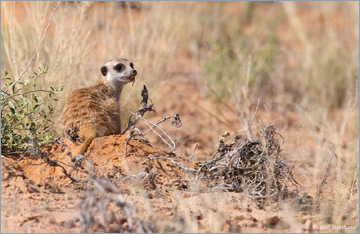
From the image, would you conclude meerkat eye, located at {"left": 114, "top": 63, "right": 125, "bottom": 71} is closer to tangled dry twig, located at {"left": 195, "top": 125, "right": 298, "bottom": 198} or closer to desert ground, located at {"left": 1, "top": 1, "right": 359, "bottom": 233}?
desert ground, located at {"left": 1, "top": 1, "right": 359, "bottom": 233}

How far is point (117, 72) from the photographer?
4652 millimetres

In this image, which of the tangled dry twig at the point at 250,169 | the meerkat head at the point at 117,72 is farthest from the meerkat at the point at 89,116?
the tangled dry twig at the point at 250,169

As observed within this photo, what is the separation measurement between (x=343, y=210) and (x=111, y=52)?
139 inches

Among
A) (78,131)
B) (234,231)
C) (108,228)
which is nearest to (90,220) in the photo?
(108,228)

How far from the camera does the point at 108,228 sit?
298cm

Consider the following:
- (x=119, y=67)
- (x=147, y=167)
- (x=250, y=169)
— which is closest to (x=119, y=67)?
(x=119, y=67)

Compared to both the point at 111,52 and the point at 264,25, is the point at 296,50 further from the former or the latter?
the point at 111,52

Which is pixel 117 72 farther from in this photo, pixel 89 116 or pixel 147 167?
pixel 147 167

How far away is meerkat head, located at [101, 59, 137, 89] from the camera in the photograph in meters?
4.64

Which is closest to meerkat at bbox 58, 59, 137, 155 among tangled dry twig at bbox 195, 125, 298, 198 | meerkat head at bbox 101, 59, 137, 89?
meerkat head at bbox 101, 59, 137, 89

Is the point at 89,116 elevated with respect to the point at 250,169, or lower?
elevated

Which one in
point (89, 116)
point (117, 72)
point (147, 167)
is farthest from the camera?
point (117, 72)

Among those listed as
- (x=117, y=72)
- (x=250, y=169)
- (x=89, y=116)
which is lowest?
(x=250, y=169)

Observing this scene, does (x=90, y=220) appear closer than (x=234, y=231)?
Yes
